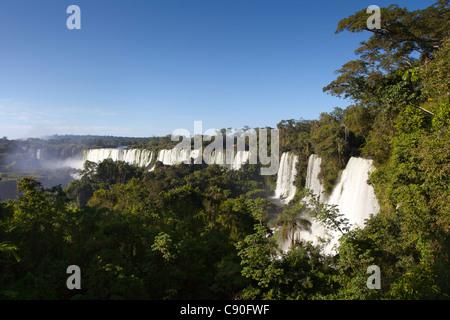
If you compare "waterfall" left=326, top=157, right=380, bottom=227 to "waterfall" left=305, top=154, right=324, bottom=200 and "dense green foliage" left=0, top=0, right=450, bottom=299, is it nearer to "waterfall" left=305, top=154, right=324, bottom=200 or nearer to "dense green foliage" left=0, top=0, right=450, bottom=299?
"dense green foliage" left=0, top=0, right=450, bottom=299

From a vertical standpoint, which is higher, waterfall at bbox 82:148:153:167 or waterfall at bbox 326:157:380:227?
waterfall at bbox 82:148:153:167

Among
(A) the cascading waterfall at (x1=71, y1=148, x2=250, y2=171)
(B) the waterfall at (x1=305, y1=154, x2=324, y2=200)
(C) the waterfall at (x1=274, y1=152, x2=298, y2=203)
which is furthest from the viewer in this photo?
(A) the cascading waterfall at (x1=71, y1=148, x2=250, y2=171)

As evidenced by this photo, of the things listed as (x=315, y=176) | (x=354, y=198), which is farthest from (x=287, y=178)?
(x=354, y=198)

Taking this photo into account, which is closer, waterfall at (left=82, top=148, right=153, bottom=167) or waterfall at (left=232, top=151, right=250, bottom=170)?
waterfall at (left=232, top=151, right=250, bottom=170)

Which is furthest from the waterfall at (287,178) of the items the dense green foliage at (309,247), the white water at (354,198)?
the dense green foliage at (309,247)

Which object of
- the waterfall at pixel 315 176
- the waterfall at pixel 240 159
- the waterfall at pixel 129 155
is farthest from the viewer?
the waterfall at pixel 129 155

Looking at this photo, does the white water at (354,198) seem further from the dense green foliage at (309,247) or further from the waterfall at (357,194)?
the dense green foliage at (309,247)

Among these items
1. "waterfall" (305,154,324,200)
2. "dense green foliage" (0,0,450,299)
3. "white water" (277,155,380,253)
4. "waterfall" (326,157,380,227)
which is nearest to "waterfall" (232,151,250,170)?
"waterfall" (305,154,324,200)

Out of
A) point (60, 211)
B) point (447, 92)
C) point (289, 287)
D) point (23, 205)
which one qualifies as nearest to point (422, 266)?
point (289, 287)
